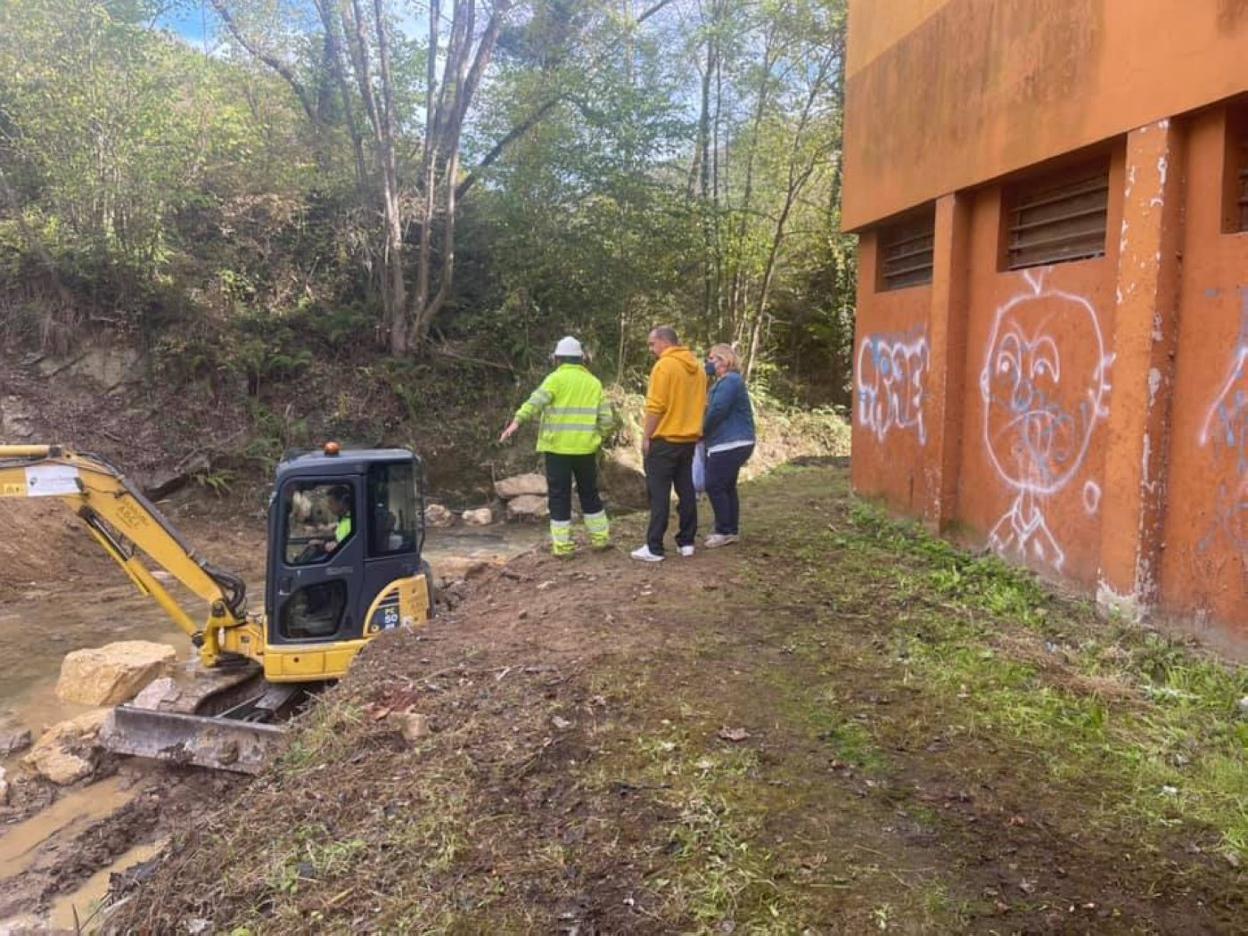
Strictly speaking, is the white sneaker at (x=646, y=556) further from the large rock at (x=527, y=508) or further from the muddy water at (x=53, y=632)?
the large rock at (x=527, y=508)

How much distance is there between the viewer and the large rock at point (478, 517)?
14703 millimetres

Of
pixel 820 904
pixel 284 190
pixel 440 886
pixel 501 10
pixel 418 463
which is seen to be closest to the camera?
pixel 820 904

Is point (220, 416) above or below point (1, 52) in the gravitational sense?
below

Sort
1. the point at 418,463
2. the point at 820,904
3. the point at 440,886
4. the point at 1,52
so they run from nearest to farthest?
the point at 820,904
the point at 440,886
the point at 418,463
the point at 1,52

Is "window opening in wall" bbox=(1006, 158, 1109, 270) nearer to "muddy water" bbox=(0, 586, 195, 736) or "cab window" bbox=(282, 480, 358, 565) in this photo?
"cab window" bbox=(282, 480, 358, 565)

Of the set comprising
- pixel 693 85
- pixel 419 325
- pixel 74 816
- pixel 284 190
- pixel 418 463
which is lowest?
pixel 74 816

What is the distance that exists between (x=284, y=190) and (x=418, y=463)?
12.4 meters

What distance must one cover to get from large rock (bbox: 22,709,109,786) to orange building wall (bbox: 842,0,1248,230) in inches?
302

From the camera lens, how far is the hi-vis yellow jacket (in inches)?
267

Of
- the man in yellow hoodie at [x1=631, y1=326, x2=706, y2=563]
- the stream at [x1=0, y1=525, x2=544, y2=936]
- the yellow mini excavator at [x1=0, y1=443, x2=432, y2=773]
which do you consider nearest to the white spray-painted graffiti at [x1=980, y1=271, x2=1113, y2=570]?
the man in yellow hoodie at [x1=631, y1=326, x2=706, y2=563]

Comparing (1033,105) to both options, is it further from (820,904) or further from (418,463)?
(820,904)

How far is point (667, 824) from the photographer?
3.04 metres

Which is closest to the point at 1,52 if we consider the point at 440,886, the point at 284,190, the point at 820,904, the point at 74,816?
the point at 284,190

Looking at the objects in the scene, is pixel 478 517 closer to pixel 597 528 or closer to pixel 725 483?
pixel 597 528
